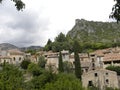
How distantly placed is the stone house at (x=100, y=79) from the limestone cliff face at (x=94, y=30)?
302 ft

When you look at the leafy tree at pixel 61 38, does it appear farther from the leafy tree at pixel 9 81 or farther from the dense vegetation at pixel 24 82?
the leafy tree at pixel 9 81

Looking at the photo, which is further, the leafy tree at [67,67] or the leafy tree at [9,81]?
the leafy tree at [67,67]

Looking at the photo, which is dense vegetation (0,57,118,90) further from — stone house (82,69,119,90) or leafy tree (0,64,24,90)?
stone house (82,69,119,90)

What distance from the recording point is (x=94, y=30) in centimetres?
16325

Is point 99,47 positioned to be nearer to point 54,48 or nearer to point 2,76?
point 54,48

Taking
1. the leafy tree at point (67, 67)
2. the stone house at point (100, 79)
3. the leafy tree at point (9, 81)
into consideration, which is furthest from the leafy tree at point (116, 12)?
the leafy tree at point (67, 67)

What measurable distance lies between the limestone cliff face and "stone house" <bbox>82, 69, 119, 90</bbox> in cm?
9212

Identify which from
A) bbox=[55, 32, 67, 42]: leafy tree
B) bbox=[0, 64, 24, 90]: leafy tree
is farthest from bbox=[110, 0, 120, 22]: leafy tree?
bbox=[55, 32, 67, 42]: leafy tree

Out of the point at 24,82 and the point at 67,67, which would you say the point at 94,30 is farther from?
the point at 24,82

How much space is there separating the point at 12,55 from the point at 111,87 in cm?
3860

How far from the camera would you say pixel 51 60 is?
79.6 meters

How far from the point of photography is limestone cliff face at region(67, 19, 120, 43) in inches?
6078

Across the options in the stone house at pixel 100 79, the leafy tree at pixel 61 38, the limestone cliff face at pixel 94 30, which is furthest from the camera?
the limestone cliff face at pixel 94 30

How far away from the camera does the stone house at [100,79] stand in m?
57.8
